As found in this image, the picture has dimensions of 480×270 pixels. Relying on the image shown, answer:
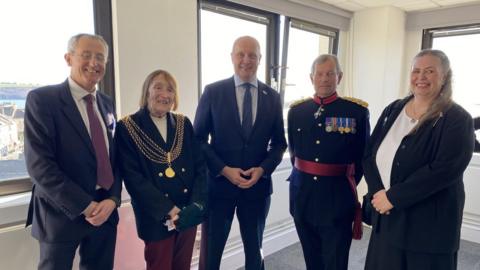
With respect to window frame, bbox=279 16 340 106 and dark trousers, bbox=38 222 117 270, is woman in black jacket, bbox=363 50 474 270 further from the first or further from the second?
window frame, bbox=279 16 340 106

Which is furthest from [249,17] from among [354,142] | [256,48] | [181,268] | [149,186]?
[181,268]

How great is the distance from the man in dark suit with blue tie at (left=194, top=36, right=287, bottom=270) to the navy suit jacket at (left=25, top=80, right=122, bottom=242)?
25.7 inches

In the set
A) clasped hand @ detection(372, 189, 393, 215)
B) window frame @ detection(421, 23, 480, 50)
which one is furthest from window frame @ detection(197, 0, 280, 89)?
window frame @ detection(421, 23, 480, 50)

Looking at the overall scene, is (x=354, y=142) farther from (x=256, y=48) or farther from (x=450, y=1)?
(x=450, y=1)

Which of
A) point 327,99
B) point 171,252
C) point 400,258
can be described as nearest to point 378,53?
point 327,99

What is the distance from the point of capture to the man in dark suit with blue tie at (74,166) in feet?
4.37

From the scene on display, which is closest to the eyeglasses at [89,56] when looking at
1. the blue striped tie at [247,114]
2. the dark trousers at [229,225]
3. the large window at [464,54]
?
the blue striped tie at [247,114]

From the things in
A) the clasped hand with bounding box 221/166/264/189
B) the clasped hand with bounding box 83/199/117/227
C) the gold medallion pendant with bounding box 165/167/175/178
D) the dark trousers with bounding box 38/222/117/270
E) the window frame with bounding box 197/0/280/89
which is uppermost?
the window frame with bounding box 197/0/280/89

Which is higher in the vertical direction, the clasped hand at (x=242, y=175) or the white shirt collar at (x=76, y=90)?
the white shirt collar at (x=76, y=90)

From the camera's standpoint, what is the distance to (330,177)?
5.93 ft

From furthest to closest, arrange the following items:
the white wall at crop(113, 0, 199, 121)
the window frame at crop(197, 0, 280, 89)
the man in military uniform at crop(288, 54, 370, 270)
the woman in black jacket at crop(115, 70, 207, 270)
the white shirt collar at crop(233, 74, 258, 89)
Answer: the window frame at crop(197, 0, 280, 89), the white wall at crop(113, 0, 199, 121), the white shirt collar at crop(233, 74, 258, 89), the man in military uniform at crop(288, 54, 370, 270), the woman in black jacket at crop(115, 70, 207, 270)

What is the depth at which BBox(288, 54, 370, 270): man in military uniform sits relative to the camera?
179 cm

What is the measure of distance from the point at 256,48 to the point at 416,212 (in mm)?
1105

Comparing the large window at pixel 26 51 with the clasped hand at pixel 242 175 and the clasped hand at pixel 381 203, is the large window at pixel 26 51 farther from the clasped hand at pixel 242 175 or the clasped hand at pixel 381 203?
the clasped hand at pixel 381 203
